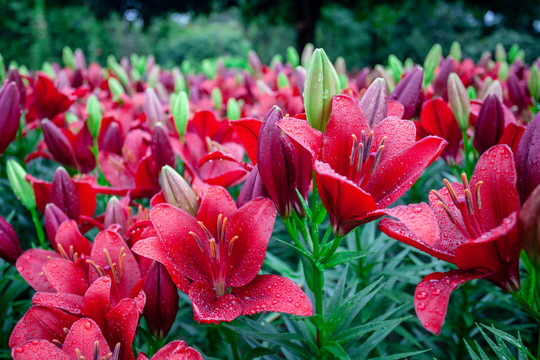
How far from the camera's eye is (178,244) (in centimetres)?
97

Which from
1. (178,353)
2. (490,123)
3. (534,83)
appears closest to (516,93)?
(534,83)

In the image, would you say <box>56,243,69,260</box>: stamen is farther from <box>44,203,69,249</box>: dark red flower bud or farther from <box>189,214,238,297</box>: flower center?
<box>189,214,238,297</box>: flower center

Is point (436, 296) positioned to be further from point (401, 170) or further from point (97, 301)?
point (97, 301)

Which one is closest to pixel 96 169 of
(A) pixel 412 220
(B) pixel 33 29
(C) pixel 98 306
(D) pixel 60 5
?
(C) pixel 98 306

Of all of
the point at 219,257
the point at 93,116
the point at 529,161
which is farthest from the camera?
the point at 93,116

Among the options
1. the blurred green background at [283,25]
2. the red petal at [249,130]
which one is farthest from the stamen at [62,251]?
the blurred green background at [283,25]

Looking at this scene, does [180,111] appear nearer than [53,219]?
No

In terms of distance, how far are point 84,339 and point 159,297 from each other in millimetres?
163

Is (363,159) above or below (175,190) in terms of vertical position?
above

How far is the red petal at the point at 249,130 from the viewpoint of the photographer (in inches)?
39.6

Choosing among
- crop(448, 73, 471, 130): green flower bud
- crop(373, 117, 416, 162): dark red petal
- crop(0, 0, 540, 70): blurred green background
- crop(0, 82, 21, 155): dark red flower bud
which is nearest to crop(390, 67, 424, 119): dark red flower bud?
crop(448, 73, 471, 130): green flower bud

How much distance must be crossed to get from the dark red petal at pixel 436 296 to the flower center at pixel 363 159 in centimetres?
24

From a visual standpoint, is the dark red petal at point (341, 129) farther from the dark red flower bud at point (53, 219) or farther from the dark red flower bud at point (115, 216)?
the dark red flower bud at point (53, 219)

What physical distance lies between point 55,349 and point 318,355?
0.58 metres
